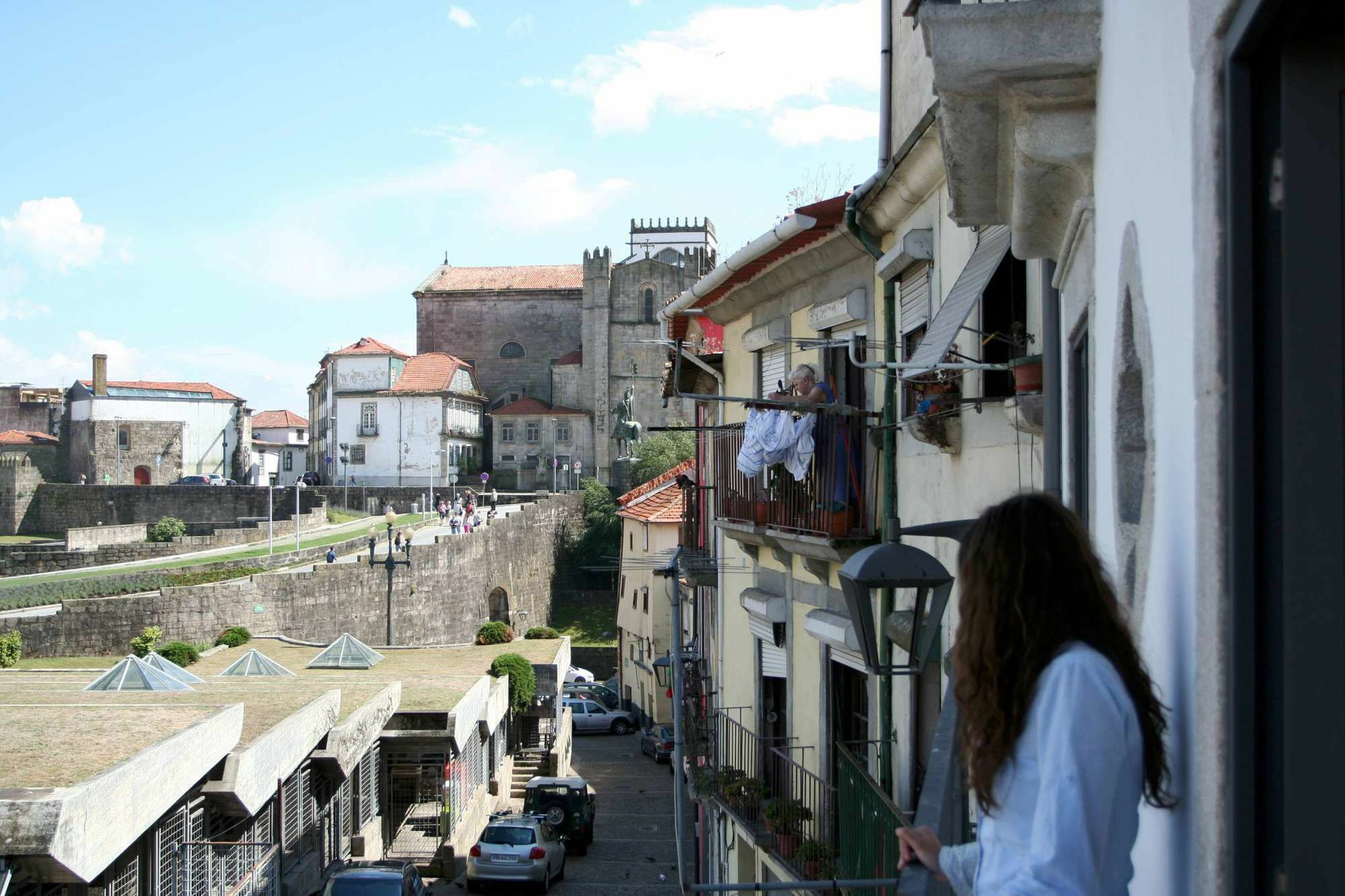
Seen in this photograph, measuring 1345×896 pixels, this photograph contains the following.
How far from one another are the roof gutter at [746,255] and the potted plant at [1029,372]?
3.32 metres

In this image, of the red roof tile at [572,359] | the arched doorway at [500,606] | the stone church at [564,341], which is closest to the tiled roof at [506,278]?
the stone church at [564,341]

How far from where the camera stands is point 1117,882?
1951 mm

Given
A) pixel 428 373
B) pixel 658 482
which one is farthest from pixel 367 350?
pixel 658 482

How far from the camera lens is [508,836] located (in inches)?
711

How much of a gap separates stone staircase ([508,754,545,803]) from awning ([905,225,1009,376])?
2332 cm

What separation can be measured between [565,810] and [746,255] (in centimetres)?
1430

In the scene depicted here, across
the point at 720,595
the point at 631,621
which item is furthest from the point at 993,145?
the point at 631,621

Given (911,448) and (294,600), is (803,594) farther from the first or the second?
(294,600)

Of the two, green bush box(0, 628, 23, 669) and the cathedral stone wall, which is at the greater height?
the cathedral stone wall


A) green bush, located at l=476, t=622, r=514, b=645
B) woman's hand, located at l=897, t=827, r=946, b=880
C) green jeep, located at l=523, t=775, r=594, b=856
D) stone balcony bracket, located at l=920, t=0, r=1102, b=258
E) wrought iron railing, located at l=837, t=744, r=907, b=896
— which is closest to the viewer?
woman's hand, located at l=897, t=827, r=946, b=880

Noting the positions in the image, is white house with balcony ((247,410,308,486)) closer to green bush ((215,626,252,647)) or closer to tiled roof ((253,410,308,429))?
tiled roof ((253,410,308,429))

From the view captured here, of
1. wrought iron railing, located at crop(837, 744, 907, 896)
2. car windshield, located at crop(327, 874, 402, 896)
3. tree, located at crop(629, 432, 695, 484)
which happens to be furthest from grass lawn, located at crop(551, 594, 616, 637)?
wrought iron railing, located at crop(837, 744, 907, 896)

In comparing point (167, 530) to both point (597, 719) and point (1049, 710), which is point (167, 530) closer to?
point (597, 719)

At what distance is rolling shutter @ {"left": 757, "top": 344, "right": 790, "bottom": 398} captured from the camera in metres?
10.2
